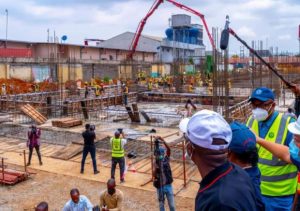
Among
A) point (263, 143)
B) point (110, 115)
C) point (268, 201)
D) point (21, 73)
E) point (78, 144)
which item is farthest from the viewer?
point (21, 73)

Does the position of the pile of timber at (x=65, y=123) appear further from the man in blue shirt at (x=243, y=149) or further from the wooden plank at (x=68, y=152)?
the man in blue shirt at (x=243, y=149)

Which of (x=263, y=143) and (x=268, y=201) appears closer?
(x=263, y=143)

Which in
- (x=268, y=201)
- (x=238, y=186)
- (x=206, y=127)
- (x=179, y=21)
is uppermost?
(x=179, y=21)

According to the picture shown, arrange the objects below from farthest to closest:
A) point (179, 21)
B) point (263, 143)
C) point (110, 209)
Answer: point (179, 21) < point (110, 209) < point (263, 143)

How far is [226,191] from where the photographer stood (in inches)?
64.9

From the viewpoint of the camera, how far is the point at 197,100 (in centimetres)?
2567

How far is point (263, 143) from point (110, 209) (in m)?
4.04

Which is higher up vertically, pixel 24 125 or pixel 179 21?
pixel 179 21

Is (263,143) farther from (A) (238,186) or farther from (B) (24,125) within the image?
(B) (24,125)

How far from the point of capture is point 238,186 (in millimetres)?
1698

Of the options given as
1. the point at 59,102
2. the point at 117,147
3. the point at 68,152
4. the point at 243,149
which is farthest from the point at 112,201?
the point at 59,102

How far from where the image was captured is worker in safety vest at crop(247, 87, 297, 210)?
3.18 meters

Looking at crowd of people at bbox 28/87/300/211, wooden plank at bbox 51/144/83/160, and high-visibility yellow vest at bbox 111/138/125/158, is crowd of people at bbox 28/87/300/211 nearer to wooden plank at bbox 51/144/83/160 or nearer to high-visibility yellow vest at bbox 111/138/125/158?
high-visibility yellow vest at bbox 111/138/125/158

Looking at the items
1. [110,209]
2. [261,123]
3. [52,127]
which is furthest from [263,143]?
[52,127]
